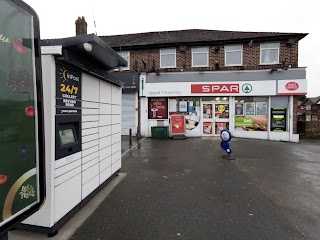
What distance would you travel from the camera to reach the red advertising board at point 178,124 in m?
11.8

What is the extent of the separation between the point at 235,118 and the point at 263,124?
1711 millimetres

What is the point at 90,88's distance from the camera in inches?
143

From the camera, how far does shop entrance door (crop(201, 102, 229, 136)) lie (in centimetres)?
1230

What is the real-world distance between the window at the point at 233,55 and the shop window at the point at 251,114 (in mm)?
2349

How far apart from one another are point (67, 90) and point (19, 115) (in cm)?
153

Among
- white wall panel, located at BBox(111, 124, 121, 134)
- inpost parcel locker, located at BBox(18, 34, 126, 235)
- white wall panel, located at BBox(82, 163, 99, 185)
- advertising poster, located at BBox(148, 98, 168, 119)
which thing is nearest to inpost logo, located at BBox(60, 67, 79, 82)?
inpost parcel locker, located at BBox(18, 34, 126, 235)

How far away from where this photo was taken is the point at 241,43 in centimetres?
1212

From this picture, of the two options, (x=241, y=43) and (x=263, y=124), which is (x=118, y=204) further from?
(x=241, y=43)

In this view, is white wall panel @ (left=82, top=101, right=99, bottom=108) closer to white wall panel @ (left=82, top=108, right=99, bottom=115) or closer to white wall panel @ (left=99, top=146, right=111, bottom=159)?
white wall panel @ (left=82, top=108, right=99, bottom=115)

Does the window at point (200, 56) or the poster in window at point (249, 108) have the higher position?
the window at point (200, 56)

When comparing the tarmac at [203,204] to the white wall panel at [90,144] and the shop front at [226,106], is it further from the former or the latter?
the shop front at [226,106]

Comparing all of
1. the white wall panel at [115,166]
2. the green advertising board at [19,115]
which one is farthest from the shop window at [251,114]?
the green advertising board at [19,115]

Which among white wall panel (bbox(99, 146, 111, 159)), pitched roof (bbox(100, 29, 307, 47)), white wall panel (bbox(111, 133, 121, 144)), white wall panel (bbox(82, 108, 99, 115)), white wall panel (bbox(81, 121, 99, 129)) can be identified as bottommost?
white wall panel (bbox(99, 146, 111, 159))

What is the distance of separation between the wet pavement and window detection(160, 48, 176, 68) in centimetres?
818
